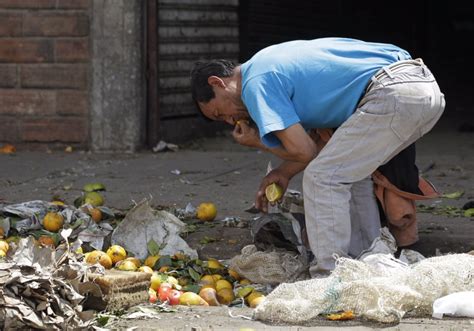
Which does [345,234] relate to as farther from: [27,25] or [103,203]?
[27,25]

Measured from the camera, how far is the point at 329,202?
535 centimetres

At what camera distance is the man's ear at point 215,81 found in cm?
538

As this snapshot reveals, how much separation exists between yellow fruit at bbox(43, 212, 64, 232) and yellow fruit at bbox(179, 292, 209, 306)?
1.59 m

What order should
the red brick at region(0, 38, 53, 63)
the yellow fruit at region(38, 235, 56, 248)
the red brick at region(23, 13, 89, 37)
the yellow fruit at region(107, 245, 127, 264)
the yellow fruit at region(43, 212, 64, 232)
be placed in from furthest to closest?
1. the red brick at region(0, 38, 53, 63)
2. the red brick at region(23, 13, 89, 37)
3. the yellow fruit at region(43, 212, 64, 232)
4. the yellow fruit at region(38, 235, 56, 248)
5. the yellow fruit at region(107, 245, 127, 264)

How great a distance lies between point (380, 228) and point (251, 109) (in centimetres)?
108

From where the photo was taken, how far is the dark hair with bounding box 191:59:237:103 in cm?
541

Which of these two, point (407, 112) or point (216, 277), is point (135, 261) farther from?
point (407, 112)

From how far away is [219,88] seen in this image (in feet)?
17.7

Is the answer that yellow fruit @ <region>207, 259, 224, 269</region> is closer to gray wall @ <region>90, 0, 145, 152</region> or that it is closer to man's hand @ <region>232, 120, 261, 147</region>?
man's hand @ <region>232, 120, 261, 147</region>

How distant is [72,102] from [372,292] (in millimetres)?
6113

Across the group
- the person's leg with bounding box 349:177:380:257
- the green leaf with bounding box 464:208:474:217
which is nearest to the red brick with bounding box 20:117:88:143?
the green leaf with bounding box 464:208:474:217

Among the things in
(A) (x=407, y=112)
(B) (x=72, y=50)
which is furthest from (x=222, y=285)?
(B) (x=72, y=50)

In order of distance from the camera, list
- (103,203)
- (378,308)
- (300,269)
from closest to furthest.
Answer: (378,308) → (300,269) → (103,203)

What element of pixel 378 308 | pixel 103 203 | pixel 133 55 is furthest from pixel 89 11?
pixel 378 308
